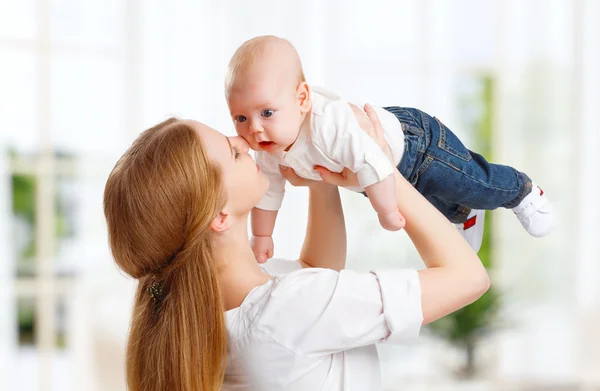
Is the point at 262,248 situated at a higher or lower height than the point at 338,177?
lower

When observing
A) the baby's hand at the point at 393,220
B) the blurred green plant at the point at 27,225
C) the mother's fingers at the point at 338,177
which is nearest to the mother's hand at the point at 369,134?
the mother's fingers at the point at 338,177

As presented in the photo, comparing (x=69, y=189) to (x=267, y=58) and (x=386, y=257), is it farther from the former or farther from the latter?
(x=267, y=58)

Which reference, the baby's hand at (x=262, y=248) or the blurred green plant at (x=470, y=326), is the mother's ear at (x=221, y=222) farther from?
the blurred green plant at (x=470, y=326)

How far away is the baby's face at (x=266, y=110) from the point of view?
1450 millimetres

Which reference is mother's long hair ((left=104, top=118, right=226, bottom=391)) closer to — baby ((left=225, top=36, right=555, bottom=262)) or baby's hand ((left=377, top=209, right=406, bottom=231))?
baby ((left=225, top=36, right=555, bottom=262))

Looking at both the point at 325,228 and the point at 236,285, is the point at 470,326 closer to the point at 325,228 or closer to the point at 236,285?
the point at 325,228

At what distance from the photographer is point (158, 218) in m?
1.43

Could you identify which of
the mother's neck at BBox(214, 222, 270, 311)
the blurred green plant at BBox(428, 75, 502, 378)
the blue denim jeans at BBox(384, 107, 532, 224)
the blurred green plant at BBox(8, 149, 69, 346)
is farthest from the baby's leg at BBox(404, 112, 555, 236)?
the blurred green plant at BBox(8, 149, 69, 346)

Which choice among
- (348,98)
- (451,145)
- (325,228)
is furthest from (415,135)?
(348,98)

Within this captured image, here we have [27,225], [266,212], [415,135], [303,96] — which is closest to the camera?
[303,96]

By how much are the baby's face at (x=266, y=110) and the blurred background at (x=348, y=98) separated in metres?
2.20

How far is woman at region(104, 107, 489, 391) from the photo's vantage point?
4.58 feet

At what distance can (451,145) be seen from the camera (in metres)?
1.65

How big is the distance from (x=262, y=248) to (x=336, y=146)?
1.20ft
